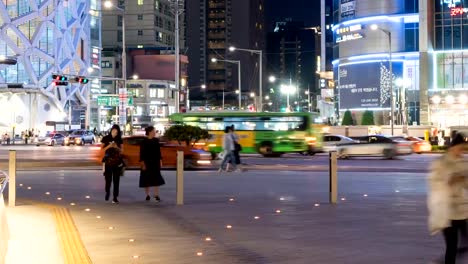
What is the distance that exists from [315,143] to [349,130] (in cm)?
3148

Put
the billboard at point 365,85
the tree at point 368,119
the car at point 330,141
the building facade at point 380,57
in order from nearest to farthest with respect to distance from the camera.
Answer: the car at point 330,141
the tree at point 368,119
the building facade at point 380,57
the billboard at point 365,85

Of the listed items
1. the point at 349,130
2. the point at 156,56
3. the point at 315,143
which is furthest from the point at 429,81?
the point at 156,56

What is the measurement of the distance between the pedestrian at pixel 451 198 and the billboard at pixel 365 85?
77.1m

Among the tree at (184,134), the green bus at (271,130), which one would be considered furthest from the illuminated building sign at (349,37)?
the tree at (184,134)

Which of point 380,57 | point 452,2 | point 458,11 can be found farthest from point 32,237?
point 380,57

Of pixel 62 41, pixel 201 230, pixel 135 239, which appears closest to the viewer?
pixel 135 239

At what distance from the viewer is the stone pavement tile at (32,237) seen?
10695 millimetres

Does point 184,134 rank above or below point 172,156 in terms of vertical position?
above

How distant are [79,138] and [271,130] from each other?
1506 inches

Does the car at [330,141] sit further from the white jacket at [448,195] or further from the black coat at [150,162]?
the white jacket at [448,195]

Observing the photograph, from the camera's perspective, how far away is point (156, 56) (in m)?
150

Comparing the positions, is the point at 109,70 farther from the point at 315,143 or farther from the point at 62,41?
the point at 315,143

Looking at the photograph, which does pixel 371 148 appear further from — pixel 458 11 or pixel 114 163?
pixel 458 11

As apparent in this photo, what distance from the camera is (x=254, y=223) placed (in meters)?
14.3
